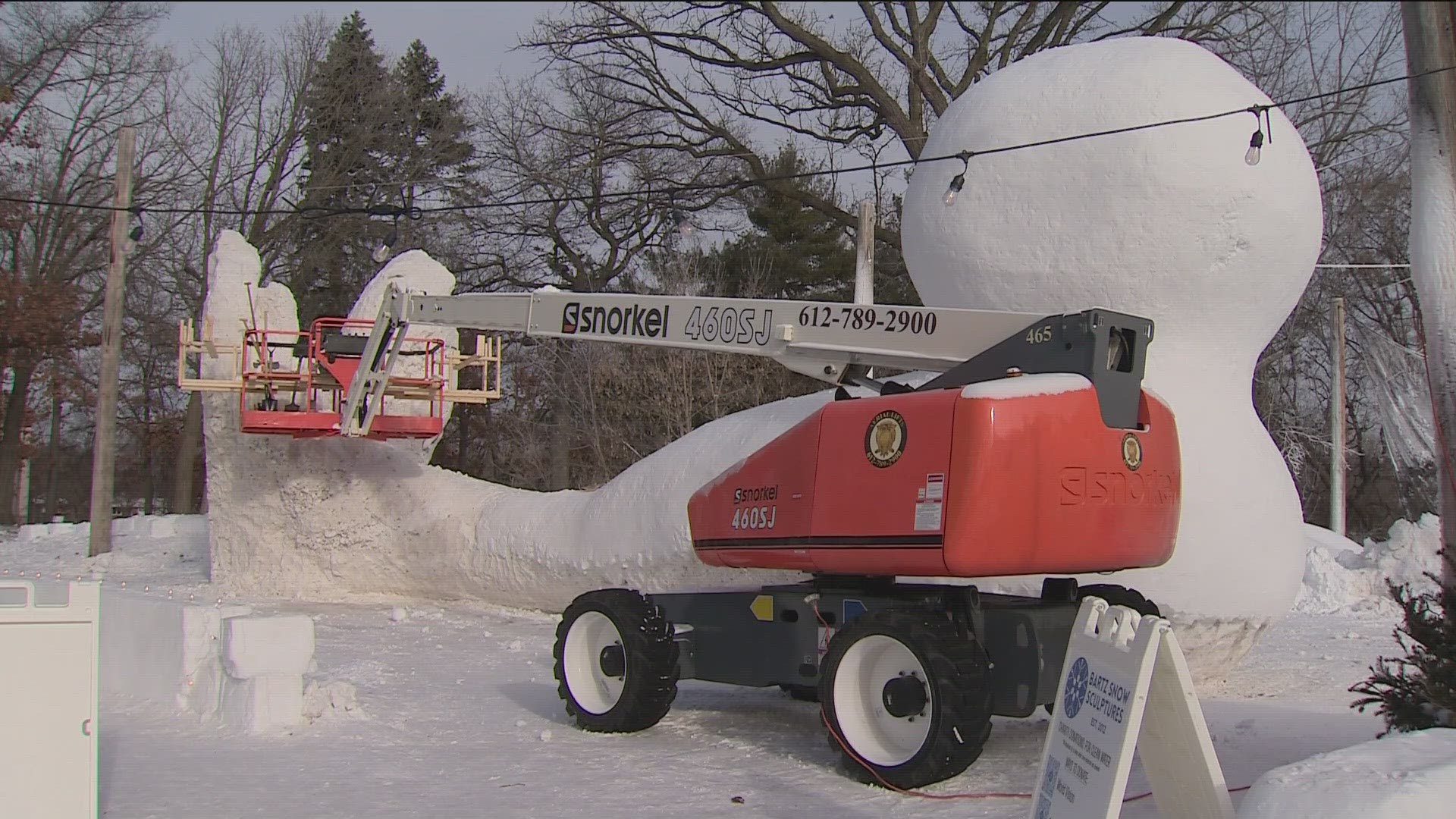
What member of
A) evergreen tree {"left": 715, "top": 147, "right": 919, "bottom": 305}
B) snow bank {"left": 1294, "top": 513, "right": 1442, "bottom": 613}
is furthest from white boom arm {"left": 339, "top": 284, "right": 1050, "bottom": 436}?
evergreen tree {"left": 715, "top": 147, "right": 919, "bottom": 305}

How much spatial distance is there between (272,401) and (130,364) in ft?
95.0

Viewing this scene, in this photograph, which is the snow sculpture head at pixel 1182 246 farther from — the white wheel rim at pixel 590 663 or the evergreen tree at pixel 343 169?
the evergreen tree at pixel 343 169

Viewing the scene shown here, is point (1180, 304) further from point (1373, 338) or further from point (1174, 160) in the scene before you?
point (1373, 338)

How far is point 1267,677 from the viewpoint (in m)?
10.2

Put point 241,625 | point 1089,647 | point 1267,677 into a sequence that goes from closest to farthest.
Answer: point 1089,647 → point 241,625 → point 1267,677

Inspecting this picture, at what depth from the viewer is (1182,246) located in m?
9.07

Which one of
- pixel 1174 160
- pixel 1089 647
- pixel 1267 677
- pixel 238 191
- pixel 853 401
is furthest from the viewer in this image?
pixel 238 191

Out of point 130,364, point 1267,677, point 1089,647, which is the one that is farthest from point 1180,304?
point 130,364

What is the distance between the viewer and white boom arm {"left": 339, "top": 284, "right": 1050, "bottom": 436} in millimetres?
7594

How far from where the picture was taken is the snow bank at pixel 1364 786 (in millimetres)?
3711

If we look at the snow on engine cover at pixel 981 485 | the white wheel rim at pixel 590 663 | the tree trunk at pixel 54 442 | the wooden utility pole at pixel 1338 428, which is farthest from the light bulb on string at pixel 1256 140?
the tree trunk at pixel 54 442

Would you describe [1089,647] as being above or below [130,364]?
below

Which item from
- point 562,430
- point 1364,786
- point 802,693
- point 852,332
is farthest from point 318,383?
point 562,430

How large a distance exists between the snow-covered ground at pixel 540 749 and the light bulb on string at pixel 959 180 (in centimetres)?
376
